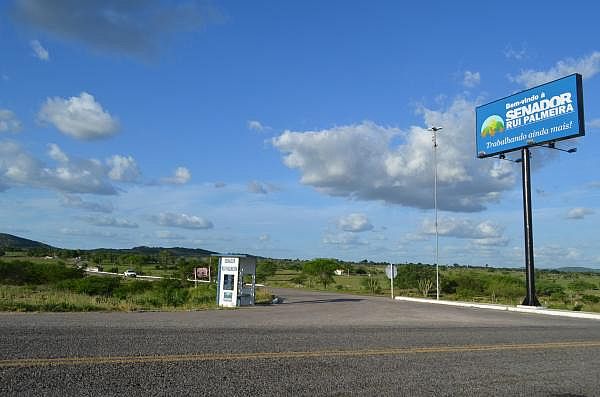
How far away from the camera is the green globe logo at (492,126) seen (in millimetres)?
33438

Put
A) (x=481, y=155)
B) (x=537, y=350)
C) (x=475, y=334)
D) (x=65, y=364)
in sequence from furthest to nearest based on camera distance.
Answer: (x=481, y=155), (x=475, y=334), (x=537, y=350), (x=65, y=364)

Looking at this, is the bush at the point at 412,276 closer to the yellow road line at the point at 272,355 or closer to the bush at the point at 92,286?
the bush at the point at 92,286

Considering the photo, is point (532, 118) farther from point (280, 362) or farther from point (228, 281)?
point (280, 362)

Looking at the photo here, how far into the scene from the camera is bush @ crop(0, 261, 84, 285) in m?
68.6

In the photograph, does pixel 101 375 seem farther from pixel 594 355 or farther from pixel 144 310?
pixel 144 310

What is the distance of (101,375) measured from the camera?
25.3 feet

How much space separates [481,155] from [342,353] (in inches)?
1069

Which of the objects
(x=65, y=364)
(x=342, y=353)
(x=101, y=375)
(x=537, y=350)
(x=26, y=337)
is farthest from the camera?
(x=537, y=350)

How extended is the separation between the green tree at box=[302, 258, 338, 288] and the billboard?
49.1 metres

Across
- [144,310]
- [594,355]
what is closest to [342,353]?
[594,355]

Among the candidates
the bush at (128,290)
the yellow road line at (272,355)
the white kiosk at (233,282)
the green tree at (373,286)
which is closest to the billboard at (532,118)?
the white kiosk at (233,282)

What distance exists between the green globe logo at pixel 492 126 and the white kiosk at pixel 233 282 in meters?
16.9

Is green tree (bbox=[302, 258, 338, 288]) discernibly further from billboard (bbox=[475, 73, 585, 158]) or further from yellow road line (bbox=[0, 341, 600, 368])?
yellow road line (bbox=[0, 341, 600, 368])

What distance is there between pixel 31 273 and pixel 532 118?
64.0 metres
